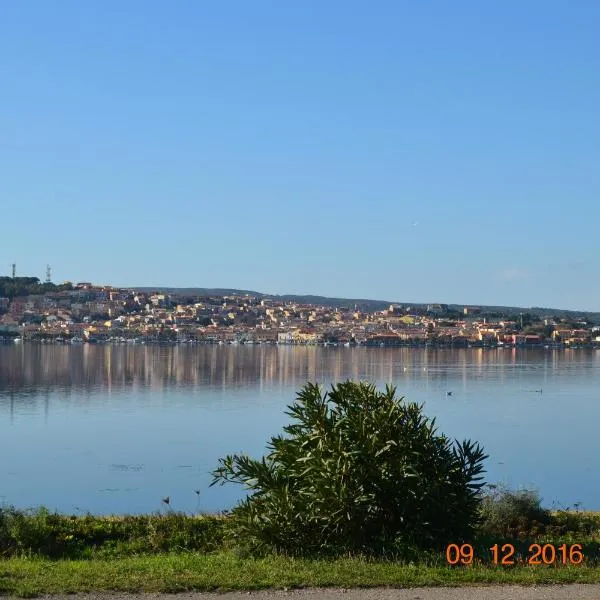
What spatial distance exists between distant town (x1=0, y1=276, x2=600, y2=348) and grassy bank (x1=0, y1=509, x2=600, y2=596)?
12611cm

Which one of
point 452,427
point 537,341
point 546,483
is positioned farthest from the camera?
point 537,341

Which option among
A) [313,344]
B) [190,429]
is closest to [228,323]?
[313,344]

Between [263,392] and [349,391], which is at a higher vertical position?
[349,391]

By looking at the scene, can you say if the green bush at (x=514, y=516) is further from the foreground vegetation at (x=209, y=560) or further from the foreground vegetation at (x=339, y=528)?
the foreground vegetation at (x=339, y=528)

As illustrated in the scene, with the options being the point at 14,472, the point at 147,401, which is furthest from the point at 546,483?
the point at 147,401

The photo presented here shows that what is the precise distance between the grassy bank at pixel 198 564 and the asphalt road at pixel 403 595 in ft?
0.46

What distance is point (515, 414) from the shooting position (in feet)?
125

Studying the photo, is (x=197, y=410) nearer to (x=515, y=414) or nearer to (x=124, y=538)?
(x=515, y=414)

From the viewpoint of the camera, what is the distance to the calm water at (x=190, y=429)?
19.4 metres

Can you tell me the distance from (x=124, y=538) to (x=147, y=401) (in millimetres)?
31782

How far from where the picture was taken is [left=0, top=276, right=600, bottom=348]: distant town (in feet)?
475

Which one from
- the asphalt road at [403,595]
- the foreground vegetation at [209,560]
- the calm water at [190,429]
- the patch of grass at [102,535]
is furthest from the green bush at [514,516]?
the calm water at [190,429]

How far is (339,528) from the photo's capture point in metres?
8.62

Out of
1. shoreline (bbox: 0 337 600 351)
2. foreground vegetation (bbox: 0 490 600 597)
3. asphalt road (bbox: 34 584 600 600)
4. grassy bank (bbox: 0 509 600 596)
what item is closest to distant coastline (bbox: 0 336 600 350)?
shoreline (bbox: 0 337 600 351)
